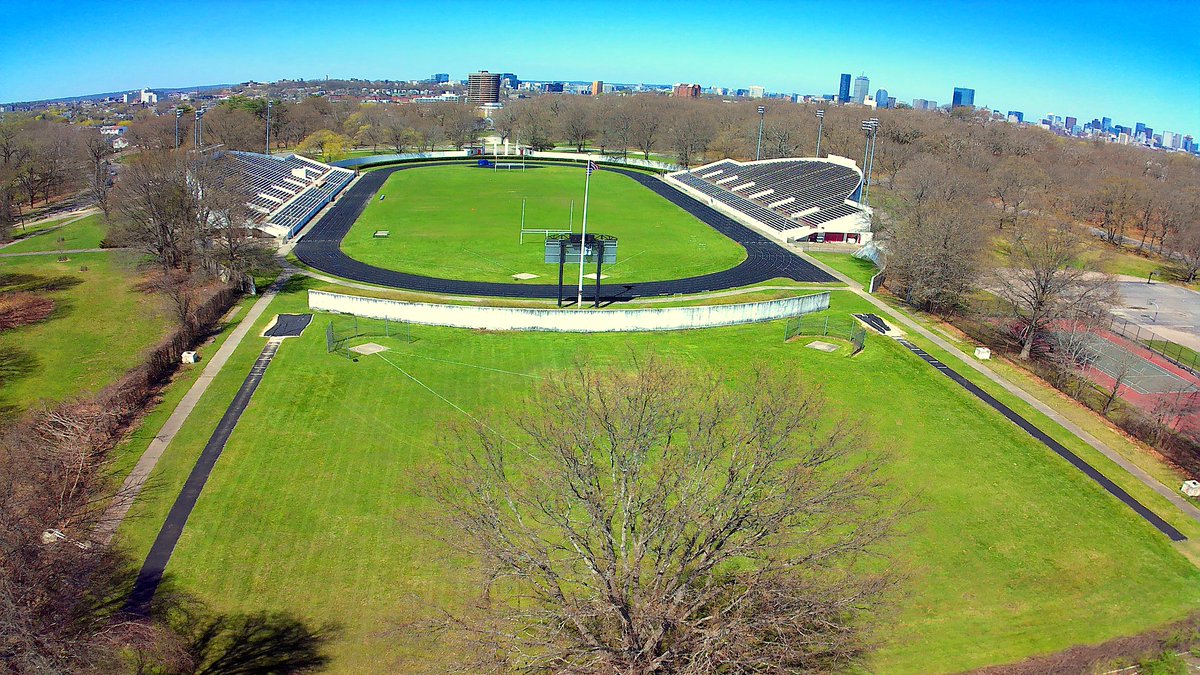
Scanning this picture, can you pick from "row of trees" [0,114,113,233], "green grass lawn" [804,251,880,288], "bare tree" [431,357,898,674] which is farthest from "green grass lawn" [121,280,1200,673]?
"row of trees" [0,114,113,233]

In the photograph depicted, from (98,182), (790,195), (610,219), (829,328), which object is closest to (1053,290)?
(829,328)

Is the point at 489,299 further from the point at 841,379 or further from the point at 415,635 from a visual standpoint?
the point at 415,635

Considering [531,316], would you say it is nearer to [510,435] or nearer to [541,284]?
[541,284]

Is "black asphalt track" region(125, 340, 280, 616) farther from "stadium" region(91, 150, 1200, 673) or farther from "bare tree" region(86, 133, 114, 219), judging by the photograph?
"bare tree" region(86, 133, 114, 219)

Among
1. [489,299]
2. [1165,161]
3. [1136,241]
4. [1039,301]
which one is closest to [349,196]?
[489,299]

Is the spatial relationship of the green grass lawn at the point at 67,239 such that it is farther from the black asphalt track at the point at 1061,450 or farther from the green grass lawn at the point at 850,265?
the black asphalt track at the point at 1061,450

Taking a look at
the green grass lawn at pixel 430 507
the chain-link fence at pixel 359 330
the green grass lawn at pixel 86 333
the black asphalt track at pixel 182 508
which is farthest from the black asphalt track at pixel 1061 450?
the green grass lawn at pixel 86 333
